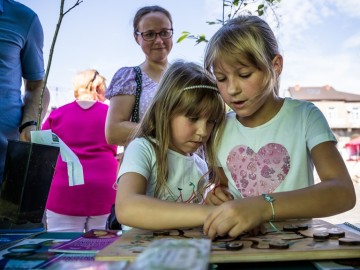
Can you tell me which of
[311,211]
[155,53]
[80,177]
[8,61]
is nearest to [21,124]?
[8,61]

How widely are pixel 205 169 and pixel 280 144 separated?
0.31 metres

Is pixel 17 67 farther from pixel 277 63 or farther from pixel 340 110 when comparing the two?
pixel 340 110

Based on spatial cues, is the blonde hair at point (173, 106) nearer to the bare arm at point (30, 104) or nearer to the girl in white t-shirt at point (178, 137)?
the girl in white t-shirt at point (178, 137)

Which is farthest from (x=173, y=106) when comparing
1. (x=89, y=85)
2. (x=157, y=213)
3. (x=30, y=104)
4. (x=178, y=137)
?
(x=89, y=85)

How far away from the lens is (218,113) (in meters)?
1.42

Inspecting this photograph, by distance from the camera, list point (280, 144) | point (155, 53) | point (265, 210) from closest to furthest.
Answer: point (265, 210) < point (280, 144) < point (155, 53)

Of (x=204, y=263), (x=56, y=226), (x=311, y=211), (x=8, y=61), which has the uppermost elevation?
(x=8, y=61)

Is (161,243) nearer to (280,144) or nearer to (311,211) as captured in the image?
(311,211)

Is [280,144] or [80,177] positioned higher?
[280,144]

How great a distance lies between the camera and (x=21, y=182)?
1183 millimetres

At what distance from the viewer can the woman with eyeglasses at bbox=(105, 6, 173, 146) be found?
5.41ft

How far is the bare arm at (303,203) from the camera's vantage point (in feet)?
2.74

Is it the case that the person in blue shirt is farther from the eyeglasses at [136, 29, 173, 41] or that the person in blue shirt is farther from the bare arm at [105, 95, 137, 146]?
the eyeglasses at [136, 29, 173, 41]

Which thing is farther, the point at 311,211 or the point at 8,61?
the point at 8,61
